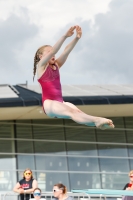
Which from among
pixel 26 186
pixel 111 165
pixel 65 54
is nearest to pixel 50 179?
pixel 111 165

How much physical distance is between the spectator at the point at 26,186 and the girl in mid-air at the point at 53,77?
6590 mm

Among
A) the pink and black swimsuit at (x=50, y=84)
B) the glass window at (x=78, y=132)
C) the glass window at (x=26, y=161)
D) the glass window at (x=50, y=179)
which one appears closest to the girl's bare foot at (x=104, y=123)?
the pink and black swimsuit at (x=50, y=84)

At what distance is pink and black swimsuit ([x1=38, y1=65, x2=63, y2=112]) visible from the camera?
7943 millimetres

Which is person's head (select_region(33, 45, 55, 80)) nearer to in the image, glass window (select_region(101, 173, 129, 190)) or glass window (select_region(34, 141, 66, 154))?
glass window (select_region(34, 141, 66, 154))

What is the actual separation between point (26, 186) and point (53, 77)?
7033 mm

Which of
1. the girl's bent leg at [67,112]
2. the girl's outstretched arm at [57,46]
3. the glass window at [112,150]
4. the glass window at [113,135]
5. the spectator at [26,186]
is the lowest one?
the spectator at [26,186]

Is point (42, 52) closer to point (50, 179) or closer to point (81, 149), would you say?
point (50, 179)

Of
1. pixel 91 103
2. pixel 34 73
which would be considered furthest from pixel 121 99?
pixel 34 73

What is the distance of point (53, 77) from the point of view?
26.2 ft

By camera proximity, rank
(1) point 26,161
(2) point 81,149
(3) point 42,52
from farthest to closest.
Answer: (2) point 81,149
(1) point 26,161
(3) point 42,52

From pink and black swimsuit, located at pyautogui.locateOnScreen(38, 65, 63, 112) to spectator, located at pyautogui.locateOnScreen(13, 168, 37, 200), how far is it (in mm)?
6696

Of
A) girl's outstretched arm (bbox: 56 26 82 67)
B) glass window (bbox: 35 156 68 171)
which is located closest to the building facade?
glass window (bbox: 35 156 68 171)

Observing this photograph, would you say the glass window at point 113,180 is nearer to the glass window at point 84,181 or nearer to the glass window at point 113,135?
the glass window at point 84,181

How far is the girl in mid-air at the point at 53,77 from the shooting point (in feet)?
25.2
